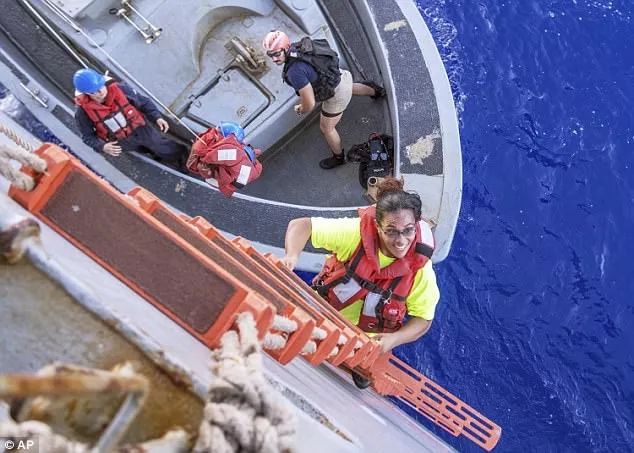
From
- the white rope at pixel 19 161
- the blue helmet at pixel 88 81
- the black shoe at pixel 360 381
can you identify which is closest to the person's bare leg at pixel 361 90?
the blue helmet at pixel 88 81

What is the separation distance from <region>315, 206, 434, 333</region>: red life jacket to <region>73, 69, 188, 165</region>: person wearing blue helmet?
66.7 inches

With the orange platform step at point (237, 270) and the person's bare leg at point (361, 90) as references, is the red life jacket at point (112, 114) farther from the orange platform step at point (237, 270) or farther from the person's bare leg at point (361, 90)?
the orange platform step at point (237, 270)

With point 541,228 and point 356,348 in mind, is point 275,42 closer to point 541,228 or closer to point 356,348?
point 356,348

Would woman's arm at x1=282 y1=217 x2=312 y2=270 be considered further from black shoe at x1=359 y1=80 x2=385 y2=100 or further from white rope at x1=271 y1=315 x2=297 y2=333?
black shoe at x1=359 y1=80 x2=385 y2=100

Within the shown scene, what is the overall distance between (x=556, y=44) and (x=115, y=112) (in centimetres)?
414

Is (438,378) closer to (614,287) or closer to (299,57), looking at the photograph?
(614,287)

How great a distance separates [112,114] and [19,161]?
3.00 metres

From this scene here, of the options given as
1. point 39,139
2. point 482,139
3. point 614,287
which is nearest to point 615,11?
point 482,139

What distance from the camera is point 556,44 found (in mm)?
6398

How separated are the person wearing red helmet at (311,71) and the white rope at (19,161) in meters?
3.13

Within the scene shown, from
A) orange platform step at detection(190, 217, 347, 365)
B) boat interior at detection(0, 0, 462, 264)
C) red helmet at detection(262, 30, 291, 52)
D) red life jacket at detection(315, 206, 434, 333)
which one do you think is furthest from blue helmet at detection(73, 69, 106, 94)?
orange platform step at detection(190, 217, 347, 365)

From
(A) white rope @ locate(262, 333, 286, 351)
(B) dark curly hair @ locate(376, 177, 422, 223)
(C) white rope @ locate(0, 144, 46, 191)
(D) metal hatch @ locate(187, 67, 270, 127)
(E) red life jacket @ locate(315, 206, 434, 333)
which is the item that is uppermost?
(C) white rope @ locate(0, 144, 46, 191)

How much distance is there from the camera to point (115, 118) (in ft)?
14.9

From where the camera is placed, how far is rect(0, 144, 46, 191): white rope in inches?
62.8
